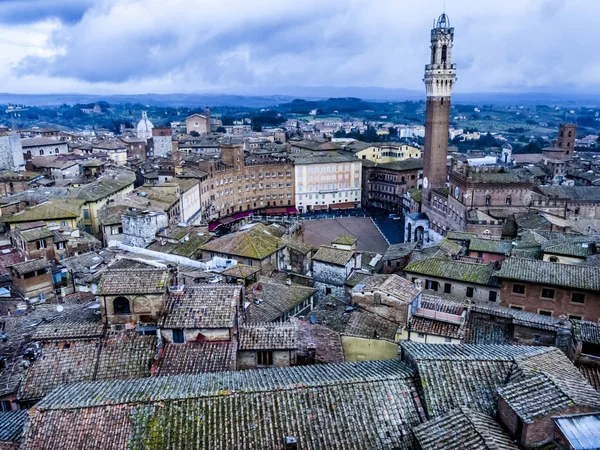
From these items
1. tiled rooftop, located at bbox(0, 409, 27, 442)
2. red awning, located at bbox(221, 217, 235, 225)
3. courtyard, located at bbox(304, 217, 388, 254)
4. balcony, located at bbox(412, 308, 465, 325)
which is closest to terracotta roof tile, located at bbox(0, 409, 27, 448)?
tiled rooftop, located at bbox(0, 409, 27, 442)

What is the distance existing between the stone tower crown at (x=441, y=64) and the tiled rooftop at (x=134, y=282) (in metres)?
61.1

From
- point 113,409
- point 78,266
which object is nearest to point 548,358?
point 113,409

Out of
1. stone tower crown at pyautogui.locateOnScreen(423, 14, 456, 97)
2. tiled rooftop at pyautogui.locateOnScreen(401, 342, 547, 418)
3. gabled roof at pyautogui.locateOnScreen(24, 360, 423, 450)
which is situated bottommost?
gabled roof at pyautogui.locateOnScreen(24, 360, 423, 450)

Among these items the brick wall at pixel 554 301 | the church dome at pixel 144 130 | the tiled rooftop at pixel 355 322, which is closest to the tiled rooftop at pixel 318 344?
the tiled rooftop at pixel 355 322

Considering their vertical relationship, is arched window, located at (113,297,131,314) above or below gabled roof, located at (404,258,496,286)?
above

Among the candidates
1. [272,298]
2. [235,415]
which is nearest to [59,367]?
[235,415]

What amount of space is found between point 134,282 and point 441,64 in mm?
63368

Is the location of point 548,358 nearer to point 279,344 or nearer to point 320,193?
point 279,344

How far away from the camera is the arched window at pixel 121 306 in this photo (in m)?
20.5

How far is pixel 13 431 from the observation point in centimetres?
1487

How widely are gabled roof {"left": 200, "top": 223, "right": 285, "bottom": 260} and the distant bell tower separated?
35900 mm

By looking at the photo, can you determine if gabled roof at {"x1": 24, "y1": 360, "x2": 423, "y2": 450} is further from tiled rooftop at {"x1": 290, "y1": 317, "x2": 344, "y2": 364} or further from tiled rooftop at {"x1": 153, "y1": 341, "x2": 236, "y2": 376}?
tiled rooftop at {"x1": 290, "y1": 317, "x2": 344, "y2": 364}

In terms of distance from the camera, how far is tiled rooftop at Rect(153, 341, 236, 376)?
61.1ft

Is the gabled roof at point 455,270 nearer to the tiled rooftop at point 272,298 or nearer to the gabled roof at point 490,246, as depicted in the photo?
the gabled roof at point 490,246
